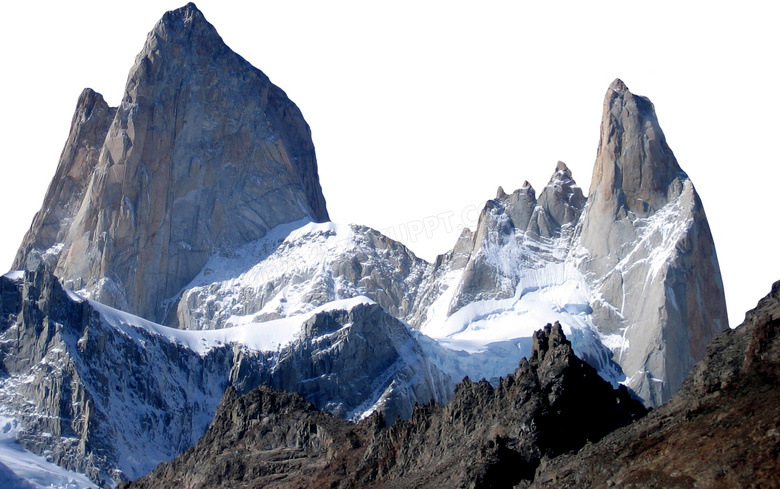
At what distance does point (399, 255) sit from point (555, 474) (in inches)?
4798

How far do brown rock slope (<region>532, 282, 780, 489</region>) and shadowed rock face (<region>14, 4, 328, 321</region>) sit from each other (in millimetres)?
113315

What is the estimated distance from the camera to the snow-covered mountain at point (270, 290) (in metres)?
146

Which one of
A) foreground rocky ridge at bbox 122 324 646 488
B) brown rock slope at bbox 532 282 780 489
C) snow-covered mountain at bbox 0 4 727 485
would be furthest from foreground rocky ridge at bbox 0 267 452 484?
brown rock slope at bbox 532 282 780 489

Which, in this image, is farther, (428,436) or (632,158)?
(632,158)

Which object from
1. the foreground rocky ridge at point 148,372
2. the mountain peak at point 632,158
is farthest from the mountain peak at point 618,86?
the foreground rocky ridge at point 148,372

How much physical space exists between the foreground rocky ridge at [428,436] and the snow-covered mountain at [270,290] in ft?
95.7

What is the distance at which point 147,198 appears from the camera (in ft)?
618

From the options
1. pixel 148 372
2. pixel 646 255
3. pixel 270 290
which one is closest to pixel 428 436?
pixel 148 372

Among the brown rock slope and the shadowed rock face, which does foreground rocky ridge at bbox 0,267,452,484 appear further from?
the brown rock slope

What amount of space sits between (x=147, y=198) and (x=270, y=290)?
18.1 meters

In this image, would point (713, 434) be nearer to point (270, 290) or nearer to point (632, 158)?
point (632, 158)

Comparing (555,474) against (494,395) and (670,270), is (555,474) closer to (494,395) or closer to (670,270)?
(494,395)

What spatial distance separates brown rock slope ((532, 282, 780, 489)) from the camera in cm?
6284

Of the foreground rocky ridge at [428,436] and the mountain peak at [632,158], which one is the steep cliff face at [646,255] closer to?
the mountain peak at [632,158]
